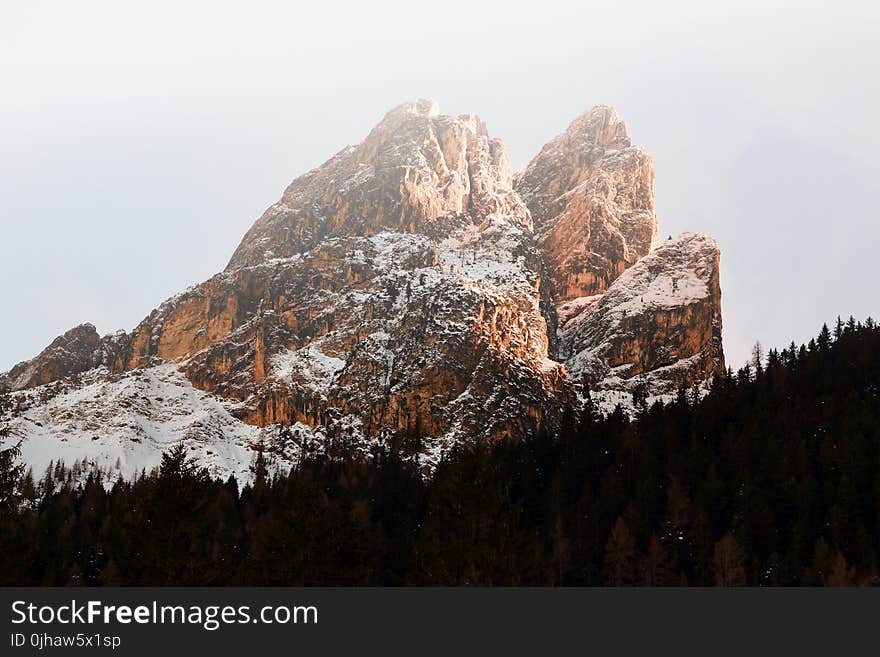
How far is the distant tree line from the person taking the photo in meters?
49.9

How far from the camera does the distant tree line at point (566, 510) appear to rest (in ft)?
164

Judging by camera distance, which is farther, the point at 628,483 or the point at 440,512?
the point at 628,483

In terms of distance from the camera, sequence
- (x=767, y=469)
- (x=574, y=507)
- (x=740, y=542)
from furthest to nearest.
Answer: (x=574, y=507), (x=767, y=469), (x=740, y=542)

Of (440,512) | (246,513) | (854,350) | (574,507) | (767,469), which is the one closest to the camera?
(440,512)

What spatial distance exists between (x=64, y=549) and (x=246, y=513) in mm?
24883

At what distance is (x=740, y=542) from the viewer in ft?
285

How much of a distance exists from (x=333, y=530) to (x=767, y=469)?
60758 mm

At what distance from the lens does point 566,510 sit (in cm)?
10612
